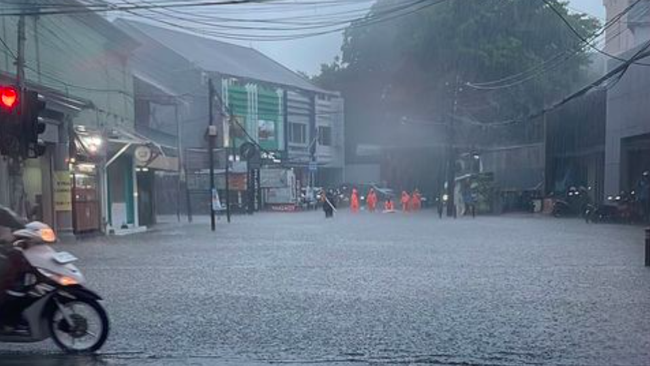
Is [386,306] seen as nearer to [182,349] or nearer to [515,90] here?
[182,349]

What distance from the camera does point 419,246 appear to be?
56.7ft

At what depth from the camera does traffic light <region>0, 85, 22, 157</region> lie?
374 inches

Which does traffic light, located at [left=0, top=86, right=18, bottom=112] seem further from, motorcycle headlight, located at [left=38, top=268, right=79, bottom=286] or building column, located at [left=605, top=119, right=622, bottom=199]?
building column, located at [left=605, top=119, right=622, bottom=199]

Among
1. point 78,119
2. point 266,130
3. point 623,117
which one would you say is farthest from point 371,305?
point 266,130

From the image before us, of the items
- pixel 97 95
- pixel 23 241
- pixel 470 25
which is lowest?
pixel 23 241

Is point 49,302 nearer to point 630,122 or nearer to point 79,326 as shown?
point 79,326

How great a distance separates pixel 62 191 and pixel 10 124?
958cm

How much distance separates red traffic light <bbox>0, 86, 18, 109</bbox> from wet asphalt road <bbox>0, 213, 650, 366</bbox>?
307cm

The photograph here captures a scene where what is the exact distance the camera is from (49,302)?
20.5ft

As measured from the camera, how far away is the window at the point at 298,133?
50.9 m

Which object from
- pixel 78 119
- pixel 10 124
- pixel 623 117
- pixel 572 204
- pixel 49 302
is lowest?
pixel 572 204

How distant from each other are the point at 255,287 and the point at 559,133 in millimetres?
27952

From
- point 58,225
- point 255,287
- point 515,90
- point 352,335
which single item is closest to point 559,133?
point 515,90

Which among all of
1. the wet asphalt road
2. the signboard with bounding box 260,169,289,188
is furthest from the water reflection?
the signboard with bounding box 260,169,289,188
